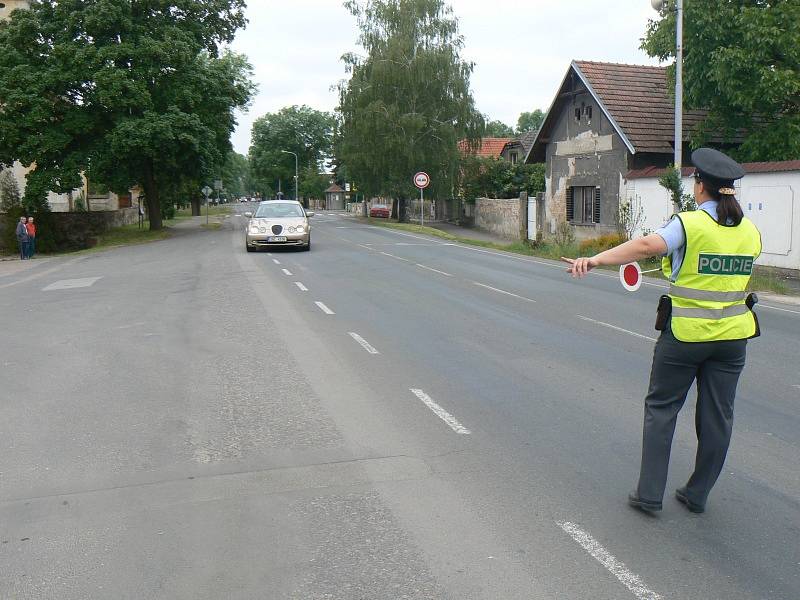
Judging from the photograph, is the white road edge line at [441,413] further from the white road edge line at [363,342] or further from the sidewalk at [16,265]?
the sidewalk at [16,265]

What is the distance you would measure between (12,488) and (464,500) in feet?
9.23

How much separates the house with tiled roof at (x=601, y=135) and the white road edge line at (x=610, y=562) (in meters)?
26.1

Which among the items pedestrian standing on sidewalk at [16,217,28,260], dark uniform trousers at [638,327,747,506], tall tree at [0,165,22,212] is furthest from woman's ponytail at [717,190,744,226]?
tall tree at [0,165,22,212]

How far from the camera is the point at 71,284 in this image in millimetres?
18531

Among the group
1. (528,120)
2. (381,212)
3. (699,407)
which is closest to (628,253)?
(699,407)

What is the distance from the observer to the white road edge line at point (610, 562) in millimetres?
3666

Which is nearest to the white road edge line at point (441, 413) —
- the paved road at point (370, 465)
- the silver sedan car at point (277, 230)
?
the paved road at point (370, 465)

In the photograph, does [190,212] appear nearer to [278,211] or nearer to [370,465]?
[278,211]

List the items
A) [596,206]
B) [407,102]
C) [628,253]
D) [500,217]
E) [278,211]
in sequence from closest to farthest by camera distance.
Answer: [628,253] < [278,211] < [596,206] < [500,217] < [407,102]

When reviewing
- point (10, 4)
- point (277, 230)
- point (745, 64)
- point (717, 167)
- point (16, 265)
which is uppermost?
point (10, 4)

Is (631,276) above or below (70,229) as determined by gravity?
above

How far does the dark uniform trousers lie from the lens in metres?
4.47

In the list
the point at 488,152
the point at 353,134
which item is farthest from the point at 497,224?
the point at 488,152

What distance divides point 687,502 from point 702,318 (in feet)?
3.59
